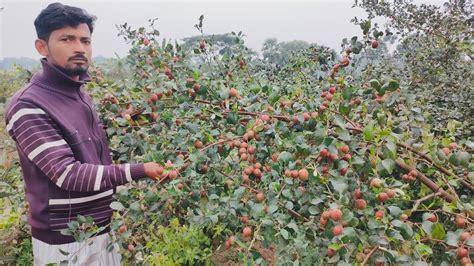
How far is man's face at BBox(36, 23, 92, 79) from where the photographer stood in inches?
68.3

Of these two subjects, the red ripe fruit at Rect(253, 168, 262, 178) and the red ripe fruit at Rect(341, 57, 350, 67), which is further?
the red ripe fruit at Rect(341, 57, 350, 67)

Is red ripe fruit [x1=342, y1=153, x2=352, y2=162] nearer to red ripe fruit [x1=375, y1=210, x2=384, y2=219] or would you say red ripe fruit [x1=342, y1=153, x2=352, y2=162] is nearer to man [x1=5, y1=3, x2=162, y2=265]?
red ripe fruit [x1=375, y1=210, x2=384, y2=219]

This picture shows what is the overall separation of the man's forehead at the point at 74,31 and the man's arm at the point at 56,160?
0.35 m

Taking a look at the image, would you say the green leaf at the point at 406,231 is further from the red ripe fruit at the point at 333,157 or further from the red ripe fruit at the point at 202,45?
the red ripe fruit at the point at 202,45

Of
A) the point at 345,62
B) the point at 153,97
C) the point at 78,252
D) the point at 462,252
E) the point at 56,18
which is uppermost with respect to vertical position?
the point at 56,18

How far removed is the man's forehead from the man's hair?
1 cm

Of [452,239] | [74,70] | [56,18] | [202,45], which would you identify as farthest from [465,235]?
[56,18]

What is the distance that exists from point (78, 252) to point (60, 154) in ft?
1.62

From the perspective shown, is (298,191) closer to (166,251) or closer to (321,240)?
(321,240)

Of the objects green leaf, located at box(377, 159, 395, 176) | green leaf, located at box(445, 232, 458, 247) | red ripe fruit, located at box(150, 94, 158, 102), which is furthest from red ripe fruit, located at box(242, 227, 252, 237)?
red ripe fruit, located at box(150, 94, 158, 102)

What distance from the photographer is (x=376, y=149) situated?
1.10 m

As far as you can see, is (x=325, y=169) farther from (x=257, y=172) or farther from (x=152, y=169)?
(x=152, y=169)

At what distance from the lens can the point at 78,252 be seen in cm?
175

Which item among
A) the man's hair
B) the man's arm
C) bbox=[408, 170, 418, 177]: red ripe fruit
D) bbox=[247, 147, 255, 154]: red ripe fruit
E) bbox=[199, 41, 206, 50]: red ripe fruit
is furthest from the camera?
bbox=[199, 41, 206, 50]: red ripe fruit
